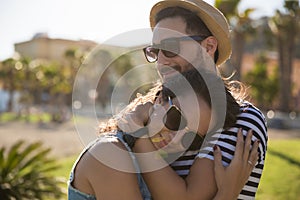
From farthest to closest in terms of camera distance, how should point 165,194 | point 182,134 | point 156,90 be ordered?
point 156,90
point 182,134
point 165,194

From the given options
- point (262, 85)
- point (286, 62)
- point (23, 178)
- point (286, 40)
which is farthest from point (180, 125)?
point (262, 85)

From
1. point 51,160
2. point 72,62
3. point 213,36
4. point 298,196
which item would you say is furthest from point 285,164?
point 72,62

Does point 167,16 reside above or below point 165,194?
above

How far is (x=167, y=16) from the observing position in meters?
1.75


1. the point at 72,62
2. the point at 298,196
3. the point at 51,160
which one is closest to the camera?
the point at 51,160

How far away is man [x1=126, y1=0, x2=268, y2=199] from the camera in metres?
1.44

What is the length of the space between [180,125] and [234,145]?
0.20 meters

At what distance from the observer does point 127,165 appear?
137cm

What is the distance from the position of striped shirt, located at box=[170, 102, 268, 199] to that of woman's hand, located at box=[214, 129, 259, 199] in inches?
0.8

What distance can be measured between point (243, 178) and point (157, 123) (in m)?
0.34

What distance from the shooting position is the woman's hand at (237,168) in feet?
4.83

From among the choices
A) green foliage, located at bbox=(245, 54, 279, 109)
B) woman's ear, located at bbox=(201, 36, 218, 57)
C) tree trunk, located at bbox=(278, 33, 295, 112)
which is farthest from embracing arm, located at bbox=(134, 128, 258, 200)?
green foliage, located at bbox=(245, 54, 279, 109)

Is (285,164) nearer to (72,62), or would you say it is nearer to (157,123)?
(157,123)

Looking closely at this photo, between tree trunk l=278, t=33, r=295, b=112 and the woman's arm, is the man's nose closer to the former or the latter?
the woman's arm
